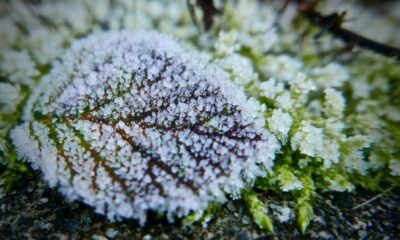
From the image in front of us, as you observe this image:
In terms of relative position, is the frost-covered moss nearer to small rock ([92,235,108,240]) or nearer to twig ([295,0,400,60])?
twig ([295,0,400,60])

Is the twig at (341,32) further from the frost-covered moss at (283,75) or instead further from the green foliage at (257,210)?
the green foliage at (257,210)

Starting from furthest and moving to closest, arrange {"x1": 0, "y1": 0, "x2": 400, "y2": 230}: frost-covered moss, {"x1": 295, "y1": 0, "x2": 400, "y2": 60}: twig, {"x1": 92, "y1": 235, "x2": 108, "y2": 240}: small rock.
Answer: {"x1": 295, "y1": 0, "x2": 400, "y2": 60}: twig < {"x1": 0, "y1": 0, "x2": 400, "y2": 230}: frost-covered moss < {"x1": 92, "y1": 235, "x2": 108, "y2": 240}: small rock

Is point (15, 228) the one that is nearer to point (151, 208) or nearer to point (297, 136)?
point (151, 208)

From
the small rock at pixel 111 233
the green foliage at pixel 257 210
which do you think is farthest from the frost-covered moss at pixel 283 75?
the small rock at pixel 111 233

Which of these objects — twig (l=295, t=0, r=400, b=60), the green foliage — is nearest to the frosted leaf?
the green foliage

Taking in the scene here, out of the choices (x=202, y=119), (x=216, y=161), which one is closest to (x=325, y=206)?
(x=216, y=161)

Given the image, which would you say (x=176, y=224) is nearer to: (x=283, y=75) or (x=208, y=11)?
(x=283, y=75)
